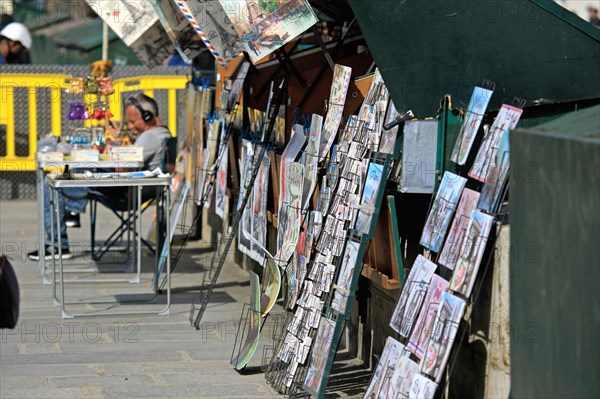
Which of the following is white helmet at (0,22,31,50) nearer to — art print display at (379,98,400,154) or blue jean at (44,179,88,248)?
blue jean at (44,179,88,248)

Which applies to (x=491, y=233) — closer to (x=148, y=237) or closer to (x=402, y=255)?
(x=402, y=255)

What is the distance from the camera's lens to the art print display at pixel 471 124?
17.0 feet

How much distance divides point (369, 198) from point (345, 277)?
43 cm

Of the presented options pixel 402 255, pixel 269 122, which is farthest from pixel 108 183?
pixel 402 255

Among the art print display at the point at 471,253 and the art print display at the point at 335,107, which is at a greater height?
the art print display at the point at 335,107

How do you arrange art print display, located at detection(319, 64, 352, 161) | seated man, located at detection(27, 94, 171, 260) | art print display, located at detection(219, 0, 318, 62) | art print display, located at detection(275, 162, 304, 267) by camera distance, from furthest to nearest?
seated man, located at detection(27, 94, 171, 260) → art print display, located at detection(275, 162, 304, 267) → art print display, located at detection(319, 64, 352, 161) → art print display, located at detection(219, 0, 318, 62)

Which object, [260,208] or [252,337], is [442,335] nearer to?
[252,337]

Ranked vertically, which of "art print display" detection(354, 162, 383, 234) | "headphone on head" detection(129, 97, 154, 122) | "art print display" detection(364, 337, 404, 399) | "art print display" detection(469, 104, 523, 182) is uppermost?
"art print display" detection(469, 104, 523, 182)

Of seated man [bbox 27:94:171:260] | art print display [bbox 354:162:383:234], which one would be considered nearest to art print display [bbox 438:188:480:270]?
art print display [bbox 354:162:383:234]

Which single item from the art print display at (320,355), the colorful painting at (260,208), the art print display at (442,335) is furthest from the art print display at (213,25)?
the art print display at (442,335)

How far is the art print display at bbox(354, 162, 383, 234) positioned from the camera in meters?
5.60

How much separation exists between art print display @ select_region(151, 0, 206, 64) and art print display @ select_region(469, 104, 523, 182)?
5.25 meters

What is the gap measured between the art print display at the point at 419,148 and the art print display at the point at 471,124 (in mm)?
220

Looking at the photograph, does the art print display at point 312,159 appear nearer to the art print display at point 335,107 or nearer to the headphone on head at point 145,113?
the art print display at point 335,107
